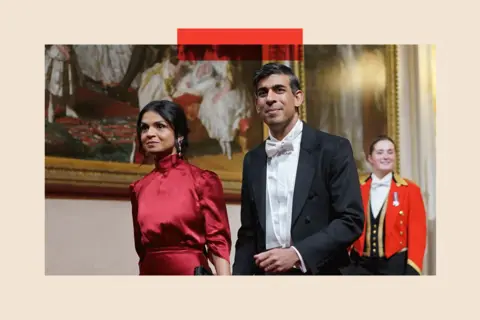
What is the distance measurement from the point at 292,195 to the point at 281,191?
7 cm

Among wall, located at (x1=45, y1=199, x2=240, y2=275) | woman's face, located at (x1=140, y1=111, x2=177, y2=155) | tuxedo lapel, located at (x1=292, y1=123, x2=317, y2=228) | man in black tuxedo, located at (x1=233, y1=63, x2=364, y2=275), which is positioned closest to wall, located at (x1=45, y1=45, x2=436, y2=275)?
wall, located at (x1=45, y1=199, x2=240, y2=275)

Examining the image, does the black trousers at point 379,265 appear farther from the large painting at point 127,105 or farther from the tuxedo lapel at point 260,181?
the large painting at point 127,105

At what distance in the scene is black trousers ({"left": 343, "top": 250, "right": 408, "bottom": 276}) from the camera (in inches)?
189

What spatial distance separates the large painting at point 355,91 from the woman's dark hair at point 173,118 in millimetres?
702

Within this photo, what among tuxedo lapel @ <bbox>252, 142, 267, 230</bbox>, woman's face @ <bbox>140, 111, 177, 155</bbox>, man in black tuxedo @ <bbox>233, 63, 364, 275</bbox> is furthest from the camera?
woman's face @ <bbox>140, 111, 177, 155</bbox>

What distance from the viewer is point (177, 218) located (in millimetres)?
4707

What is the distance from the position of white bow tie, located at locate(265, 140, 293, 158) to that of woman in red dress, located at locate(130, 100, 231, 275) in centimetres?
34

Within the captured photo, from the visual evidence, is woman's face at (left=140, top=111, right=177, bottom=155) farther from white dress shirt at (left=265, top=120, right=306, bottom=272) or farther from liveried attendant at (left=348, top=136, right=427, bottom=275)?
liveried attendant at (left=348, top=136, right=427, bottom=275)

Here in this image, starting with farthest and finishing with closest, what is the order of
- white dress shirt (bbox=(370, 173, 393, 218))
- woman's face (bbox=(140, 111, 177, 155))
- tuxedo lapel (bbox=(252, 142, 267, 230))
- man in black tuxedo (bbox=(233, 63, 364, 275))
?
white dress shirt (bbox=(370, 173, 393, 218)) < woman's face (bbox=(140, 111, 177, 155)) < tuxedo lapel (bbox=(252, 142, 267, 230)) < man in black tuxedo (bbox=(233, 63, 364, 275))

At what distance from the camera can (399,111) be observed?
16.1ft

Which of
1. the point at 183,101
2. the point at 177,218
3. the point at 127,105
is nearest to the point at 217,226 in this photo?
the point at 177,218

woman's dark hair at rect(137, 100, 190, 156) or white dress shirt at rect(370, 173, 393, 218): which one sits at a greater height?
woman's dark hair at rect(137, 100, 190, 156)

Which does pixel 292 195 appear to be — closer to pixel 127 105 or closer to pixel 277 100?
pixel 277 100
